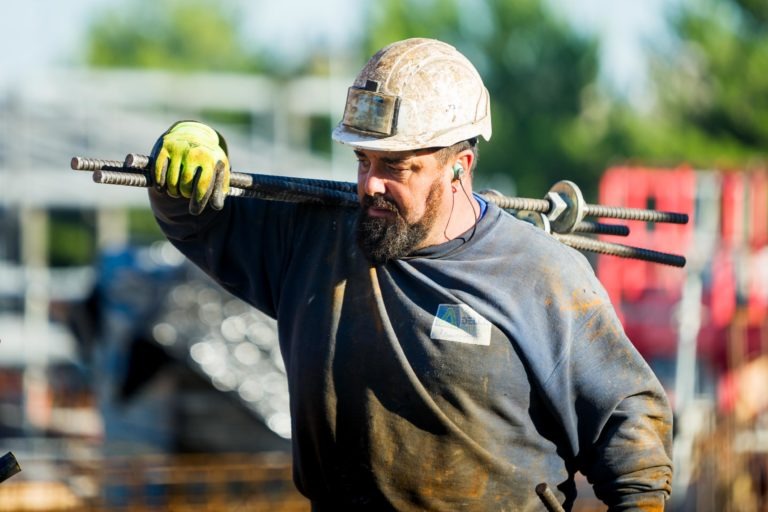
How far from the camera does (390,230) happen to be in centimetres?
316

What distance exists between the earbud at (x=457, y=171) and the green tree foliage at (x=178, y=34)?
169 ft

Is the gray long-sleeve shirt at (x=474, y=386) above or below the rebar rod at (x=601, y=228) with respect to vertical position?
below

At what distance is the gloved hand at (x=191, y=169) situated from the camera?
3.12m

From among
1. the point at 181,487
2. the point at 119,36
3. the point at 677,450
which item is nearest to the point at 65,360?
the point at 181,487

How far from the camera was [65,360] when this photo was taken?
66.2ft

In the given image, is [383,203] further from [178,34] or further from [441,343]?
[178,34]

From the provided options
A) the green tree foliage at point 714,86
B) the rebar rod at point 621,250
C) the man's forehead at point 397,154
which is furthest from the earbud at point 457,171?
the green tree foliage at point 714,86

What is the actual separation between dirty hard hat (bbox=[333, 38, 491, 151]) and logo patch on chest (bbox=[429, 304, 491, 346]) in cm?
43

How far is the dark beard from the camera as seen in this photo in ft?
10.4

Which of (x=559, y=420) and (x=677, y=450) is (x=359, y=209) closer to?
(x=559, y=420)

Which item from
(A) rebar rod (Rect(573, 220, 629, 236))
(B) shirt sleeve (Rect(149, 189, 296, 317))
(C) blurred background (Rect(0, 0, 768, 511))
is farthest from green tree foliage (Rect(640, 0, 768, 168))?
(B) shirt sleeve (Rect(149, 189, 296, 317))

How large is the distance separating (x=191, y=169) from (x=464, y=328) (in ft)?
2.59

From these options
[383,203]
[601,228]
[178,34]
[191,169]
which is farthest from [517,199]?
[178,34]

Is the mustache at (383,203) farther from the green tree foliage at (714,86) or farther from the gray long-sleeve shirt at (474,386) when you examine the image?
the green tree foliage at (714,86)
